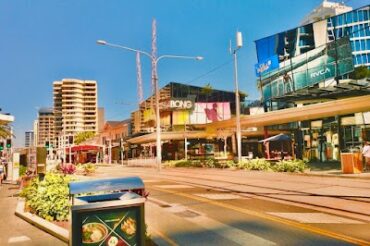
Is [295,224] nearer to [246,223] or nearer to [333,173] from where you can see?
[246,223]

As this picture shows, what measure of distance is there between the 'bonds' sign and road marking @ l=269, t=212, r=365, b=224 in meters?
61.8

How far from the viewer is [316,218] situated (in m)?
9.91

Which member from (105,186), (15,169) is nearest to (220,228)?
(105,186)

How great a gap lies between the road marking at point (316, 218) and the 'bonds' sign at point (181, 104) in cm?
6184

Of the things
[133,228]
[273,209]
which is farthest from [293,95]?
[133,228]

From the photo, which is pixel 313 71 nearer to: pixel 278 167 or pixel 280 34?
pixel 280 34

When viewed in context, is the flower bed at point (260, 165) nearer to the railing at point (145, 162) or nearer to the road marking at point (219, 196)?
the railing at point (145, 162)

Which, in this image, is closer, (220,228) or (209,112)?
(220,228)

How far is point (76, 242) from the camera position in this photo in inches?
207

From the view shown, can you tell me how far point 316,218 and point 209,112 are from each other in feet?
220

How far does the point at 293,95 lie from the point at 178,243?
2178 cm

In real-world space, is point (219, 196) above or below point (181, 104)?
below

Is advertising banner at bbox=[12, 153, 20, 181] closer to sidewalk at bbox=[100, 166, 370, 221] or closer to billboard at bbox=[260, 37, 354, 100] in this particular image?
sidewalk at bbox=[100, 166, 370, 221]

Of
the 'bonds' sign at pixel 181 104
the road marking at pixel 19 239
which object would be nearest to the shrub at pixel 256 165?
the road marking at pixel 19 239
